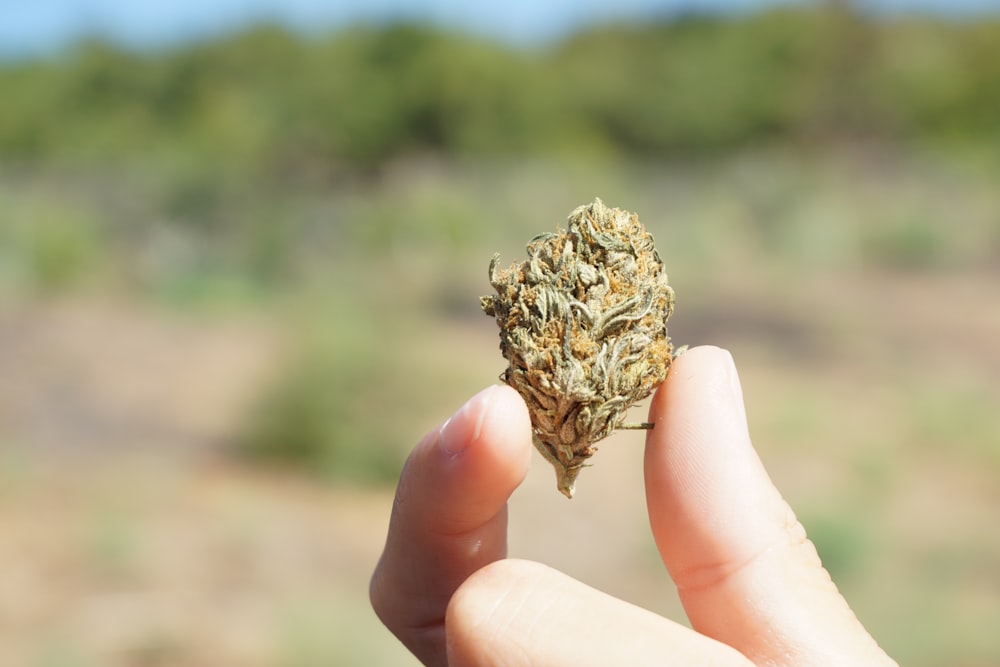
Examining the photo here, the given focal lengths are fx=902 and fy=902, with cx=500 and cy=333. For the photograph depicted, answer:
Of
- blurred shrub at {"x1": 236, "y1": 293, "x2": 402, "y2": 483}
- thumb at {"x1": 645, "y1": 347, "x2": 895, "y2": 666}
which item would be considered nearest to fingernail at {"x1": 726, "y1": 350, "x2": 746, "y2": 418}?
thumb at {"x1": 645, "y1": 347, "x2": 895, "y2": 666}

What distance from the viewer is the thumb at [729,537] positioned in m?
2.17

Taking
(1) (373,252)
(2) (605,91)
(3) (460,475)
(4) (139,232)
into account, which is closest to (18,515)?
(3) (460,475)

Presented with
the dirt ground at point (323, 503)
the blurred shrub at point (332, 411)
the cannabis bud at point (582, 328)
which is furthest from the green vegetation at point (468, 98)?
the cannabis bud at point (582, 328)

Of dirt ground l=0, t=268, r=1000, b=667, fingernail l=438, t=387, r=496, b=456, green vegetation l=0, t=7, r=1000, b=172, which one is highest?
green vegetation l=0, t=7, r=1000, b=172

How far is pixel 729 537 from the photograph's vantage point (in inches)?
90.8

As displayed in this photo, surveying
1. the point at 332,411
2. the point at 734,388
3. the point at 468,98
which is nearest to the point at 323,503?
the point at 332,411

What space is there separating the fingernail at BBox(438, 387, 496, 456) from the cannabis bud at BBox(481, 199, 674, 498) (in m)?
0.29

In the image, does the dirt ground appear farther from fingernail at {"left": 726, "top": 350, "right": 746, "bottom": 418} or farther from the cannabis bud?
fingernail at {"left": 726, "top": 350, "right": 746, "bottom": 418}

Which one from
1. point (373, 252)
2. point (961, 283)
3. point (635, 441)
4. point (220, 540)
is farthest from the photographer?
point (373, 252)

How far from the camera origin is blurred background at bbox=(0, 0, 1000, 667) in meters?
6.80

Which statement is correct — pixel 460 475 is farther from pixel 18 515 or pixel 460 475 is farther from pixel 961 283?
pixel 961 283

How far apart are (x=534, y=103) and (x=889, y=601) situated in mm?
33649

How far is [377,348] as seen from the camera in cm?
945

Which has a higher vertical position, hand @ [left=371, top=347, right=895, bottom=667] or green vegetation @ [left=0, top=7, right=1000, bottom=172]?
green vegetation @ [left=0, top=7, right=1000, bottom=172]
